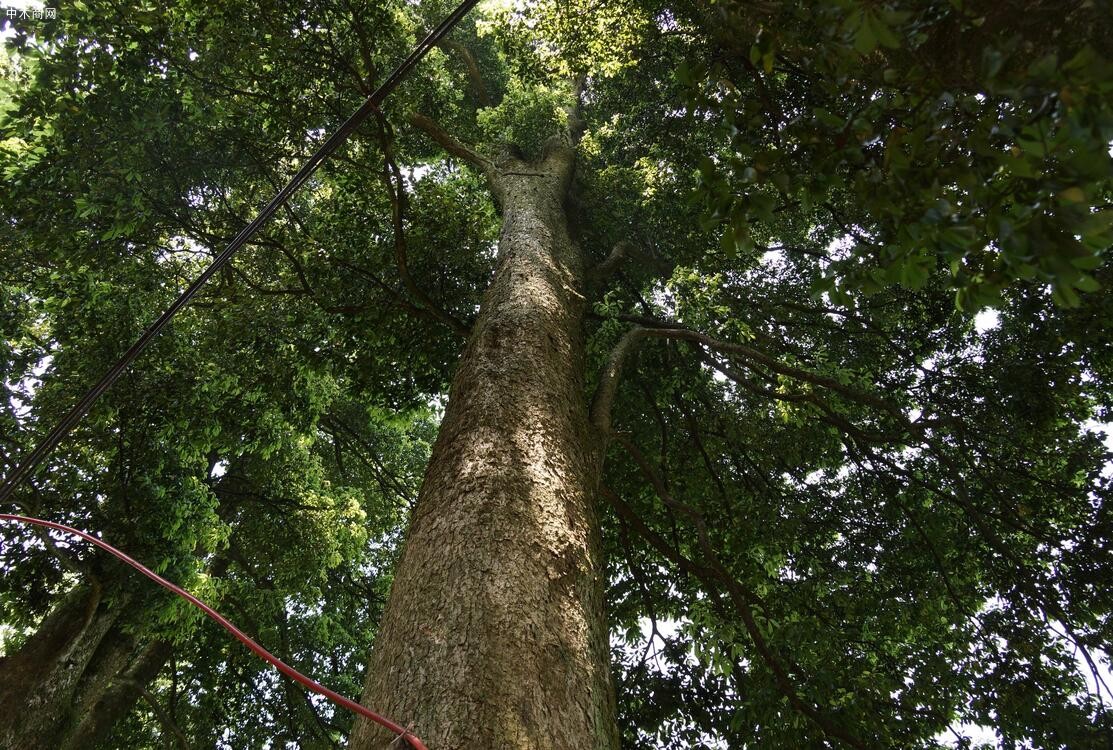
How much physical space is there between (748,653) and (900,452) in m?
2.62

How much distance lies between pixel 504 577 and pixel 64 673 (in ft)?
18.1

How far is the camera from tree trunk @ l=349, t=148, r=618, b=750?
4.70 feet

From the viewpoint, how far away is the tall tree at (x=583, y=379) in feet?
6.05

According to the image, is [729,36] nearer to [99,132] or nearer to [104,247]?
[99,132]

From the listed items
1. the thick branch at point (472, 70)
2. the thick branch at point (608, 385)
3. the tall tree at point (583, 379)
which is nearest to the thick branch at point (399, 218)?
the tall tree at point (583, 379)

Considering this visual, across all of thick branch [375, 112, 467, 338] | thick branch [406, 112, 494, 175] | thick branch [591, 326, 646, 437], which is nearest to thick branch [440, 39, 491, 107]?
thick branch [406, 112, 494, 175]

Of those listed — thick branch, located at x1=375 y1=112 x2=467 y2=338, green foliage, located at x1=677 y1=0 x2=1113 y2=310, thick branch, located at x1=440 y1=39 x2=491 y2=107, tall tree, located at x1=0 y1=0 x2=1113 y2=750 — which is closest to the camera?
green foliage, located at x1=677 y1=0 x2=1113 y2=310

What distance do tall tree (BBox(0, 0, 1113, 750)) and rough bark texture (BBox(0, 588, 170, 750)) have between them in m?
0.06

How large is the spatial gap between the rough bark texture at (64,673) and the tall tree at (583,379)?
60 mm

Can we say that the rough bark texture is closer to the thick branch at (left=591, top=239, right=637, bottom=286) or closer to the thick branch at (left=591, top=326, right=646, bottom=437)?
the thick branch at (left=591, top=326, right=646, bottom=437)

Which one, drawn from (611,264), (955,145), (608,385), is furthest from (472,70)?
(955,145)

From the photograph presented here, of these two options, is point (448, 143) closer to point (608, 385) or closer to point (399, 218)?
point (399, 218)

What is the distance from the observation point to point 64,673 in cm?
511

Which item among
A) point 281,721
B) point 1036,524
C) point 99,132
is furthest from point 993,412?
point 281,721
